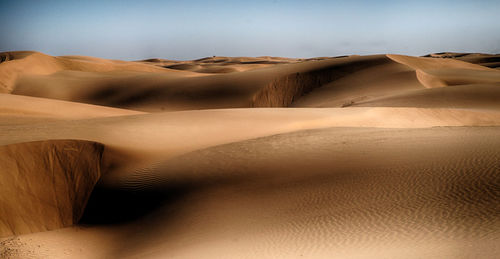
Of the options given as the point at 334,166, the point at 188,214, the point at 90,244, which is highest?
the point at 334,166

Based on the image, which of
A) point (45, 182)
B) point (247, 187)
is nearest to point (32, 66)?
point (45, 182)

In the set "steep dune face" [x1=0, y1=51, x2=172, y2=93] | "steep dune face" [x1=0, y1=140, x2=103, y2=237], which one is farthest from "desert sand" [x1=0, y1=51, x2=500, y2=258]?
"steep dune face" [x1=0, y1=51, x2=172, y2=93]

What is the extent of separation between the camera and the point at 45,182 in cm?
937

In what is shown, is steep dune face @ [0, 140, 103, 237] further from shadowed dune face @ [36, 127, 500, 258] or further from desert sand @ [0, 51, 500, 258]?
shadowed dune face @ [36, 127, 500, 258]

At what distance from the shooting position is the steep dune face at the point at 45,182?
28.4 ft

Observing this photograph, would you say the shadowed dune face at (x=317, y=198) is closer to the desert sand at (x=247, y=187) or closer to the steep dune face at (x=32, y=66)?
the desert sand at (x=247, y=187)

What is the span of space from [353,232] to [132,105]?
94.8 feet

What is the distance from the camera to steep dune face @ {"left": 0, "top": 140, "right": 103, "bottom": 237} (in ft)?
28.4

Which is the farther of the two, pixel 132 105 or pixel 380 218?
pixel 132 105

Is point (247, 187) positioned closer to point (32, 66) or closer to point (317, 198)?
point (317, 198)

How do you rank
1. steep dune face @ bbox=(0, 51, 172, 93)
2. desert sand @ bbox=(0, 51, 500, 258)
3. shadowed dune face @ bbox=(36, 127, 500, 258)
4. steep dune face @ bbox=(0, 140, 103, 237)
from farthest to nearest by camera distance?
steep dune face @ bbox=(0, 51, 172, 93)
steep dune face @ bbox=(0, 140, 103, 237)
desert sand @ bbox=(0, 51, 500, 258)
shadowed dune face @ bbox=(36, 127, 500, 258)

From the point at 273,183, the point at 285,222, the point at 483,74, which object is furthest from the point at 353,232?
the point at 483,74

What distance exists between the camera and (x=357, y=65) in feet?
106

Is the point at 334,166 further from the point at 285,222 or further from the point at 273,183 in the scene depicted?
the point at 285,222
